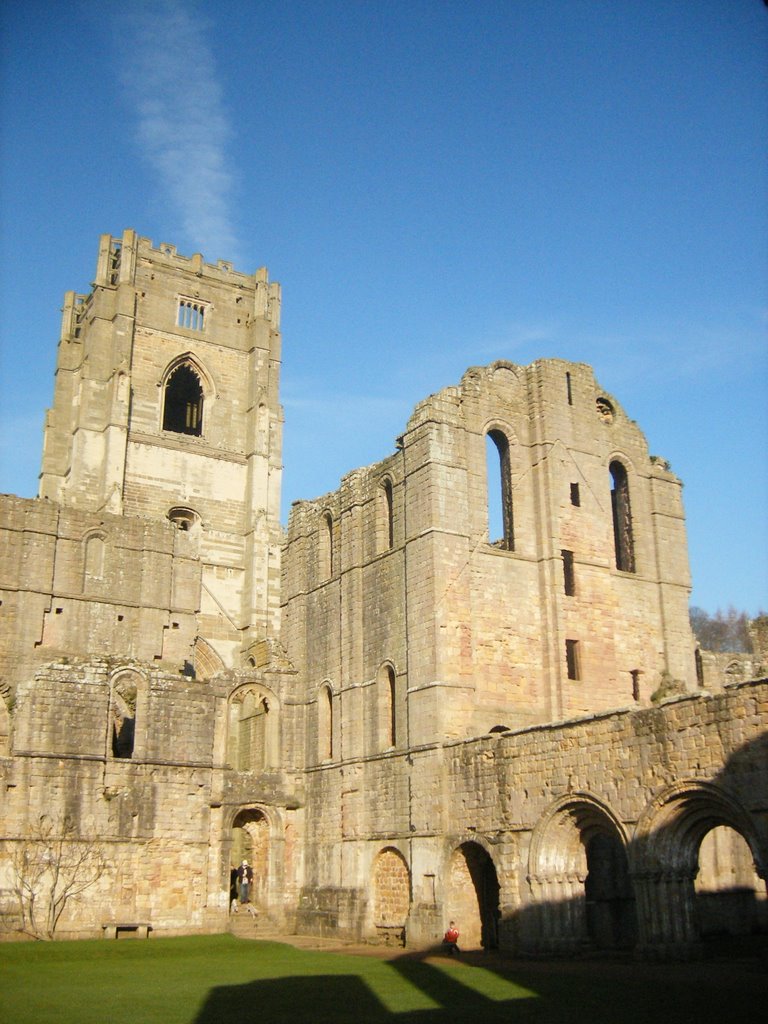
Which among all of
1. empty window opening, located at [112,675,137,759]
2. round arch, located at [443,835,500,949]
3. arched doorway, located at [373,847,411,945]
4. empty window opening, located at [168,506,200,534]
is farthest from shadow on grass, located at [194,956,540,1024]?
empty window opening, located at [168,506,200,534]

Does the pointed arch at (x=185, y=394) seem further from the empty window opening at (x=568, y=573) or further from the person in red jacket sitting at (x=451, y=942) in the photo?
the person in red jacket sitting at (x=451, y=942)

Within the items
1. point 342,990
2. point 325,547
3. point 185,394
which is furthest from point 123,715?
point 185,394

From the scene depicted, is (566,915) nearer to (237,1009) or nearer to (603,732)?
(603,732)

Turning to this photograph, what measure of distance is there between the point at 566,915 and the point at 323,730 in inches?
392

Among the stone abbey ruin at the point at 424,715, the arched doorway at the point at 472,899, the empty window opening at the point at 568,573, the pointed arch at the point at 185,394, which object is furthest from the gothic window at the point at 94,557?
the arched doorway at the point at 472,899

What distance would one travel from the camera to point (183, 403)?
45938 mm

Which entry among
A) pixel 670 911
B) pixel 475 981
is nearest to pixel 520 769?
pixel 670 911

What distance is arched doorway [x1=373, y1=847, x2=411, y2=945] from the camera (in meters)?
24.1

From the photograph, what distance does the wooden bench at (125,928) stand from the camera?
23344 millimetres

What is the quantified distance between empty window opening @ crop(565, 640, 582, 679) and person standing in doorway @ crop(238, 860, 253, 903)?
1025 centimetres

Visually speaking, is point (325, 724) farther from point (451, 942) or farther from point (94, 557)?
point (451, 942)

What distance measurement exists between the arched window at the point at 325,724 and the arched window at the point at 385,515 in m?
4.34

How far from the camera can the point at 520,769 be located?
21391mm

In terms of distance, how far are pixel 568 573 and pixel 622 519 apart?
127 inches
